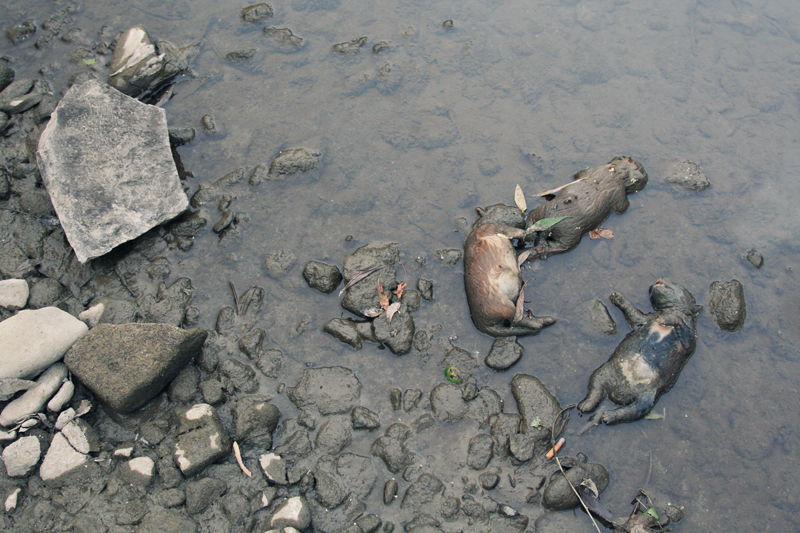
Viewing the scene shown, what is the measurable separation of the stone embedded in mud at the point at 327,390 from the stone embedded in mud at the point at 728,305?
126 inches

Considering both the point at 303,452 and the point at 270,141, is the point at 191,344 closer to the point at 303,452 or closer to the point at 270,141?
the point at 303,452

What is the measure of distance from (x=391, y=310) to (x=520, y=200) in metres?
1.72

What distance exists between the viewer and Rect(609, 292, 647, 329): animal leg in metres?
4.21

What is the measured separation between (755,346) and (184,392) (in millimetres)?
4799

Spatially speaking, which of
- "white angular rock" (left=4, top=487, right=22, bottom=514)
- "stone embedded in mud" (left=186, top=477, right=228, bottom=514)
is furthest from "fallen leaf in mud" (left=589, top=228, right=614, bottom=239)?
"white angular rock" (left=4, top=487, right=22, bottom=514)

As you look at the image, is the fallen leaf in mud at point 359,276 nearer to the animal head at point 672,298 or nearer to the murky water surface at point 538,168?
the murky water surface at point 538,168

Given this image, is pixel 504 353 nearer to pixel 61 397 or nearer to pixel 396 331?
pixel 396 331

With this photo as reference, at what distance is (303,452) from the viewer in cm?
372

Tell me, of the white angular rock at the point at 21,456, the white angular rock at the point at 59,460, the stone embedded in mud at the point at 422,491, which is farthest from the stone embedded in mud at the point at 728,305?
the white angular rock at the point at 21,456

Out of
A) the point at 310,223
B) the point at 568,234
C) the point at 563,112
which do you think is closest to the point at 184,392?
the point at 310,223

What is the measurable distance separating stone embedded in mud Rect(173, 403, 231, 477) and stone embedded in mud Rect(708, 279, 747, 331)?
13.9 ft

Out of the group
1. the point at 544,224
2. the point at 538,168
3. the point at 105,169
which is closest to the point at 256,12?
the point at 105,169

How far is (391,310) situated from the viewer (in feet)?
13.8

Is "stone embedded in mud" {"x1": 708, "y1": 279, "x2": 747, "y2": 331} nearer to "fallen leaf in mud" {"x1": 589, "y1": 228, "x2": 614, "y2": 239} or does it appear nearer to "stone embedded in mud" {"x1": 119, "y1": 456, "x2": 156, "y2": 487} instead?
"fallen leaf in mud" {"x1": 589, "y1": 228, "x2": 614, "y2": 239}
